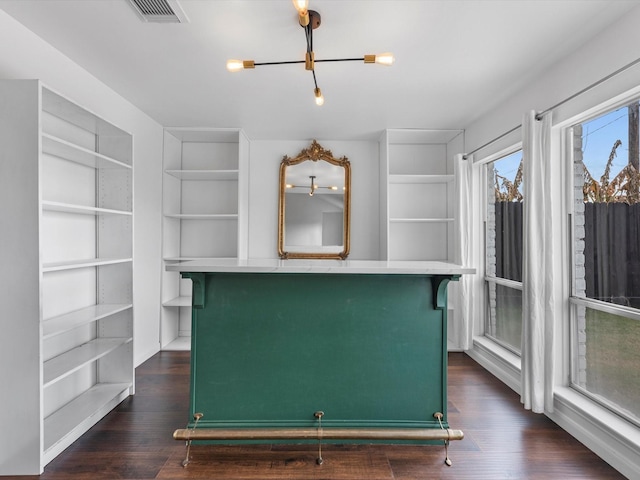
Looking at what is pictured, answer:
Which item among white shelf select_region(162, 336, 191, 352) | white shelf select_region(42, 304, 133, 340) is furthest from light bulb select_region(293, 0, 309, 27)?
white shelf select_region(162, 336, 191, 352)

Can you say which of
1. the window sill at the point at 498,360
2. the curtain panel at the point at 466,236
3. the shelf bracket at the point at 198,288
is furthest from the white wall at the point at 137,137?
the window sill at the point at 498,360

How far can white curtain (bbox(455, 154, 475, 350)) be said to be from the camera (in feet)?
12.2

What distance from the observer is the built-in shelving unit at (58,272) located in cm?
190

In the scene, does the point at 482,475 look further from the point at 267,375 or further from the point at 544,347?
the point at 267,375

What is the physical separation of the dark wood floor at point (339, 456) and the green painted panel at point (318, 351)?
17cm

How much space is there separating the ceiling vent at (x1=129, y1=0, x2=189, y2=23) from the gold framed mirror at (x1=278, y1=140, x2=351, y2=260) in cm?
245

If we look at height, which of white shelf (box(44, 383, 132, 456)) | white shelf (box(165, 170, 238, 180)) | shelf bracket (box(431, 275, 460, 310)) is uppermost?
white shelf (box(165, 170, 238, 180))

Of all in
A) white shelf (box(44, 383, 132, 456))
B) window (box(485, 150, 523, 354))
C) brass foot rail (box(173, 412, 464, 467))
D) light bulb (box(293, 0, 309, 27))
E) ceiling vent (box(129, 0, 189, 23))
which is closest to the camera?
light bulb (box(293, 0, 309, 27))

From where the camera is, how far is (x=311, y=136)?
14.3ft

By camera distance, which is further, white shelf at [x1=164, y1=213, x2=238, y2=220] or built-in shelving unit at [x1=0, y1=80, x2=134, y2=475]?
white shelf at [x1=164, y1=213, x2=238, y2=220]

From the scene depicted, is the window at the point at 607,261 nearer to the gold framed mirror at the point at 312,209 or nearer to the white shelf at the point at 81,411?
the gold framed mirror at the point at 312,209

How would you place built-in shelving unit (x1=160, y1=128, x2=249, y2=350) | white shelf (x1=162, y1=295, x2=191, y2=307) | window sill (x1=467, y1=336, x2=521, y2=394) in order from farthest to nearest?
built-in shelving unit (x1=160, y1=128, x2=249, y2=350) → white shelf (x1=162, y1=295, x2=191, y2=307) → window sill (x1=467, y1=336, x2=521, y2=394)

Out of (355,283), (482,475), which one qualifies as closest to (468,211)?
(355,283)

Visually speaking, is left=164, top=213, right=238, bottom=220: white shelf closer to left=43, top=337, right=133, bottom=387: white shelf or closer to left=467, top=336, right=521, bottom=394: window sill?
left=43, top=337, right=133, bottom=387: white shelf
